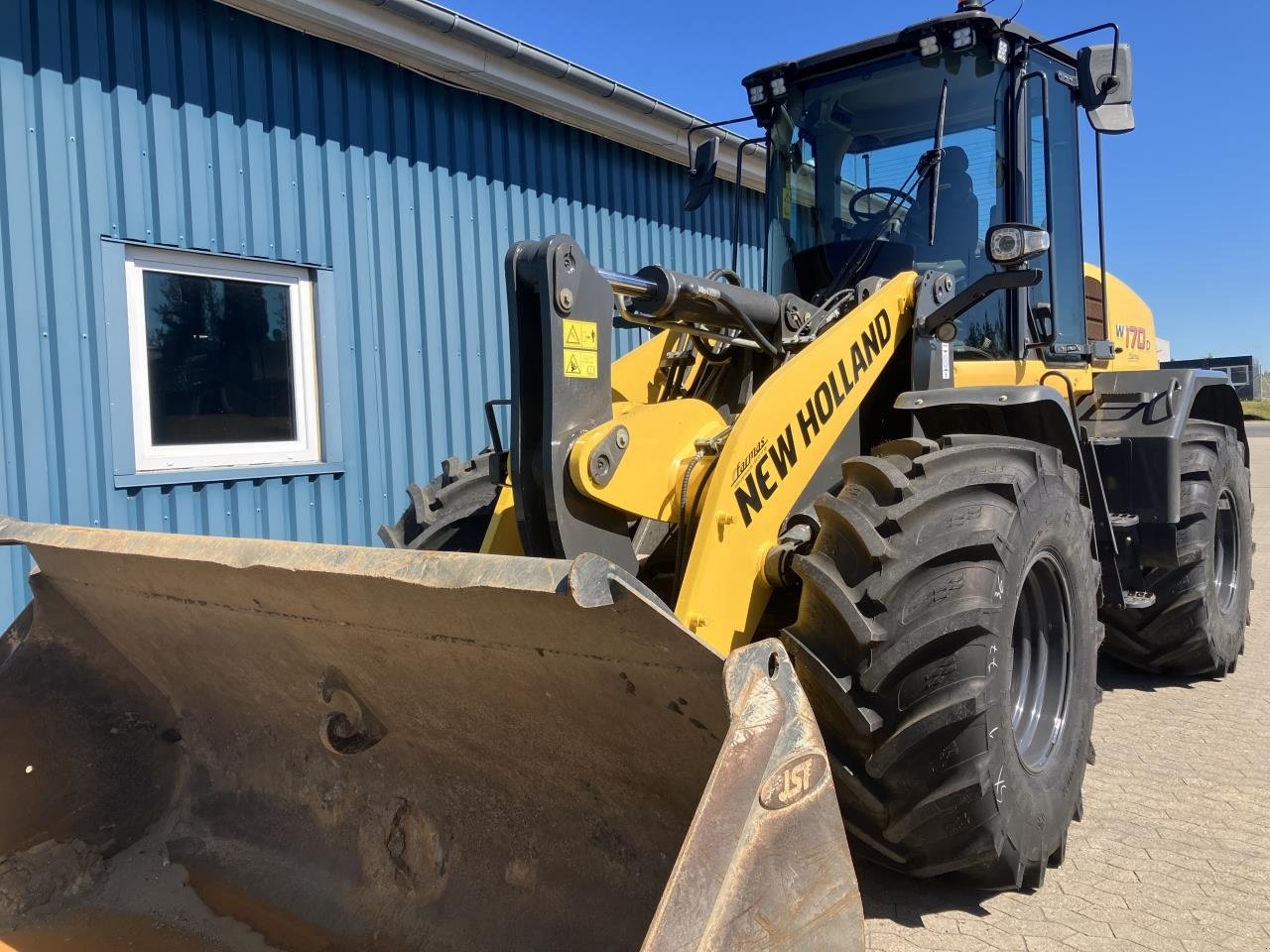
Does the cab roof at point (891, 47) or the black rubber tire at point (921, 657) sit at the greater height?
the cab roof at point (891, 47)

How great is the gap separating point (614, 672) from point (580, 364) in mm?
945

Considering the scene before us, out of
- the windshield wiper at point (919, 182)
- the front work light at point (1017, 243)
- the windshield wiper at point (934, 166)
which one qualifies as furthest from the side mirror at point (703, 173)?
the front work light at point (1017, 243)

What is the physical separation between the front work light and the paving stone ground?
2.00 metres

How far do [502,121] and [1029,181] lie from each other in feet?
13.9

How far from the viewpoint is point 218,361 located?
566cm

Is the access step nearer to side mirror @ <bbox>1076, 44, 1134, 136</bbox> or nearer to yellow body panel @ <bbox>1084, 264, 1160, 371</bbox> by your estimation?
yellow body panel @ <bbox>1084, 264, 1160, 371</bbox>

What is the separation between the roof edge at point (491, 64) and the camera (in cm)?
585

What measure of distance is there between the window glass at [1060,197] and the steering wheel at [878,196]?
523mm

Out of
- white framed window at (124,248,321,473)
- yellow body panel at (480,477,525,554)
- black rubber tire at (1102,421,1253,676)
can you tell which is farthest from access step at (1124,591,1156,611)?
white framed window at (124,248,321,473)

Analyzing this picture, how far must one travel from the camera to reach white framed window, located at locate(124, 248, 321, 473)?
17.5 ft

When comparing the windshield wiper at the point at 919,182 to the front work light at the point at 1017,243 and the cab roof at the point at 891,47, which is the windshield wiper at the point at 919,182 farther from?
the front work light at the point at 1017,243

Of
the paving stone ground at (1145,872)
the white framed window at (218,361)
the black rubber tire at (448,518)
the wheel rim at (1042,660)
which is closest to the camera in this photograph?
the paving stone ground at (1145,872)

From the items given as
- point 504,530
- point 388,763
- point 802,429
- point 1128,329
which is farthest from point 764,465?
point 1128,329

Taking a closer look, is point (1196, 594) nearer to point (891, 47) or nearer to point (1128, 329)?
point (1128, 329)
